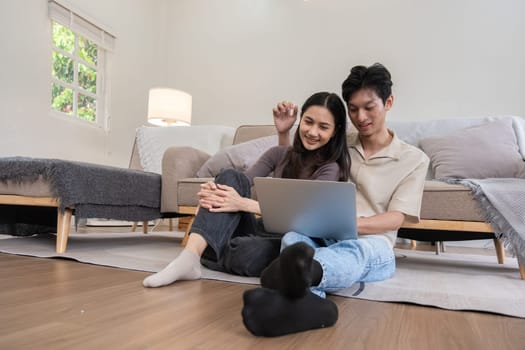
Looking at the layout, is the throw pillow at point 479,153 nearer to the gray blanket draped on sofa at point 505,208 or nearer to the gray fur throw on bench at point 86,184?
the gray blanket draped on sofa at point 505,208

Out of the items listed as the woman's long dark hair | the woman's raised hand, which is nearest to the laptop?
the woman's long dark hair

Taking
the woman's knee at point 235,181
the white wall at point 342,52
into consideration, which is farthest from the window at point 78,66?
the woman's knee at point 235,181

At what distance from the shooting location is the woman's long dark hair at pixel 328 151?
1.34m

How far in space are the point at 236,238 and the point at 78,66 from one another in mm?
3097

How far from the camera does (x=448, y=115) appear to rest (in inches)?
138

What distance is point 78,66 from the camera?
3705 mm

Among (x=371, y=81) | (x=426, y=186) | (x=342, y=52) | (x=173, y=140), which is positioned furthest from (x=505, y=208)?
(x=342, y=52)

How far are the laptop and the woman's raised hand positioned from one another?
Answer: 0.47 meters

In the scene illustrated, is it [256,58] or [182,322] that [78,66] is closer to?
[256,58]

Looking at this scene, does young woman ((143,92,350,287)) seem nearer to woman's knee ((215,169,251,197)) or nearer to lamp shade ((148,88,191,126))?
woman's knee ((215,169,251,197))

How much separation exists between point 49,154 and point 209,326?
293cm

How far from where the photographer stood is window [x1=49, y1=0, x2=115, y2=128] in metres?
3.40

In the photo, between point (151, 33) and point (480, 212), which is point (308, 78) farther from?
point (480, 212)

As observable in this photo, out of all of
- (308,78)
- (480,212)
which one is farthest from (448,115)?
(480,212)
